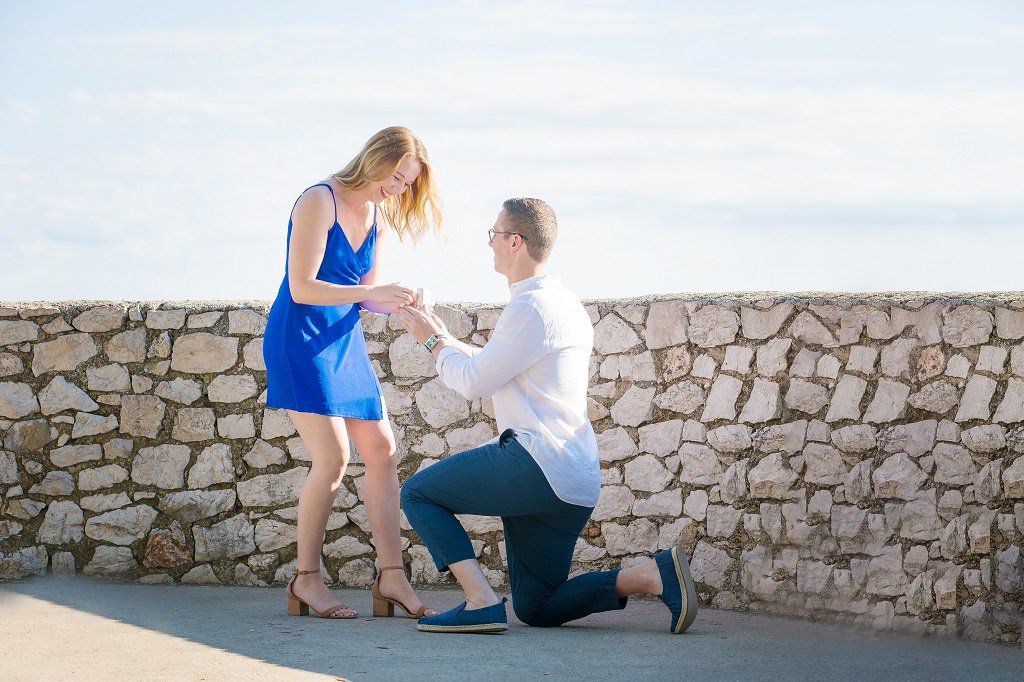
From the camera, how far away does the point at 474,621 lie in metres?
3.81

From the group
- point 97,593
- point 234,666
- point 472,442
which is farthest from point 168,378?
point 234,666

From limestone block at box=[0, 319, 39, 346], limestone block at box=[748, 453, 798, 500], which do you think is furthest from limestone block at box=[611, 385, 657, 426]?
limestone block at box=[0, 319, 39, 346]

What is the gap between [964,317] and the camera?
14.7 ft

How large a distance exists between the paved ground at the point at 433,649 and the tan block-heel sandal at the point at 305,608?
0.05 metres

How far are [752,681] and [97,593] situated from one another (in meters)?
3.16

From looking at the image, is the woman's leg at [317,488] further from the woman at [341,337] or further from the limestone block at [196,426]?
the limestone block at [196,426]

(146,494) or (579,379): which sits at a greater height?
(579,379)

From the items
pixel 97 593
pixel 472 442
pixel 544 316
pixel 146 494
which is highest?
pixel 544 316

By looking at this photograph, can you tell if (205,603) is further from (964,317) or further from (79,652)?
(964,317)

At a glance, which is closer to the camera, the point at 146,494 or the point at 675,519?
the point at 675,519

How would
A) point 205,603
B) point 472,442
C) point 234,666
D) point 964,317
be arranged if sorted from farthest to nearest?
point 472,442 < point 205,603 < point 964,317 < point 234,666

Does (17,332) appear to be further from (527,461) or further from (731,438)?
(731,438)

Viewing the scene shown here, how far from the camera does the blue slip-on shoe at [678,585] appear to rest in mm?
3885

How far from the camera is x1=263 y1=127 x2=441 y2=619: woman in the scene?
3988 millimetres
